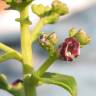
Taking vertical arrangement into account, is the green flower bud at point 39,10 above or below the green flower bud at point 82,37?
above

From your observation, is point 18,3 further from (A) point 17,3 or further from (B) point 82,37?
(B) point 82,37

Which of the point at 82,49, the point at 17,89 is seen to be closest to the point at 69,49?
the point at 17,89

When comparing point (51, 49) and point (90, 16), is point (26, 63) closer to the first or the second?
point (51, 49)

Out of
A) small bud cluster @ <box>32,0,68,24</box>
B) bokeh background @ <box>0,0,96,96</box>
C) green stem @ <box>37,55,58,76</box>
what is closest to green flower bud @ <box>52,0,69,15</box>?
small bud cluster @ <box>32,0,68,24</box>

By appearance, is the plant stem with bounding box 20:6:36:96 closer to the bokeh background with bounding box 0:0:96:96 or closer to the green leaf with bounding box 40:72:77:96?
the green leaf with bounding box 40:72:77:96

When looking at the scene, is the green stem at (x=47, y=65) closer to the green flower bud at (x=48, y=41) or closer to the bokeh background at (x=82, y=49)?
the green flower bud at (x=48, y=41)

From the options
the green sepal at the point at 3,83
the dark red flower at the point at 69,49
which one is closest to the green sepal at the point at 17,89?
the green sepal at the point at 3,83
